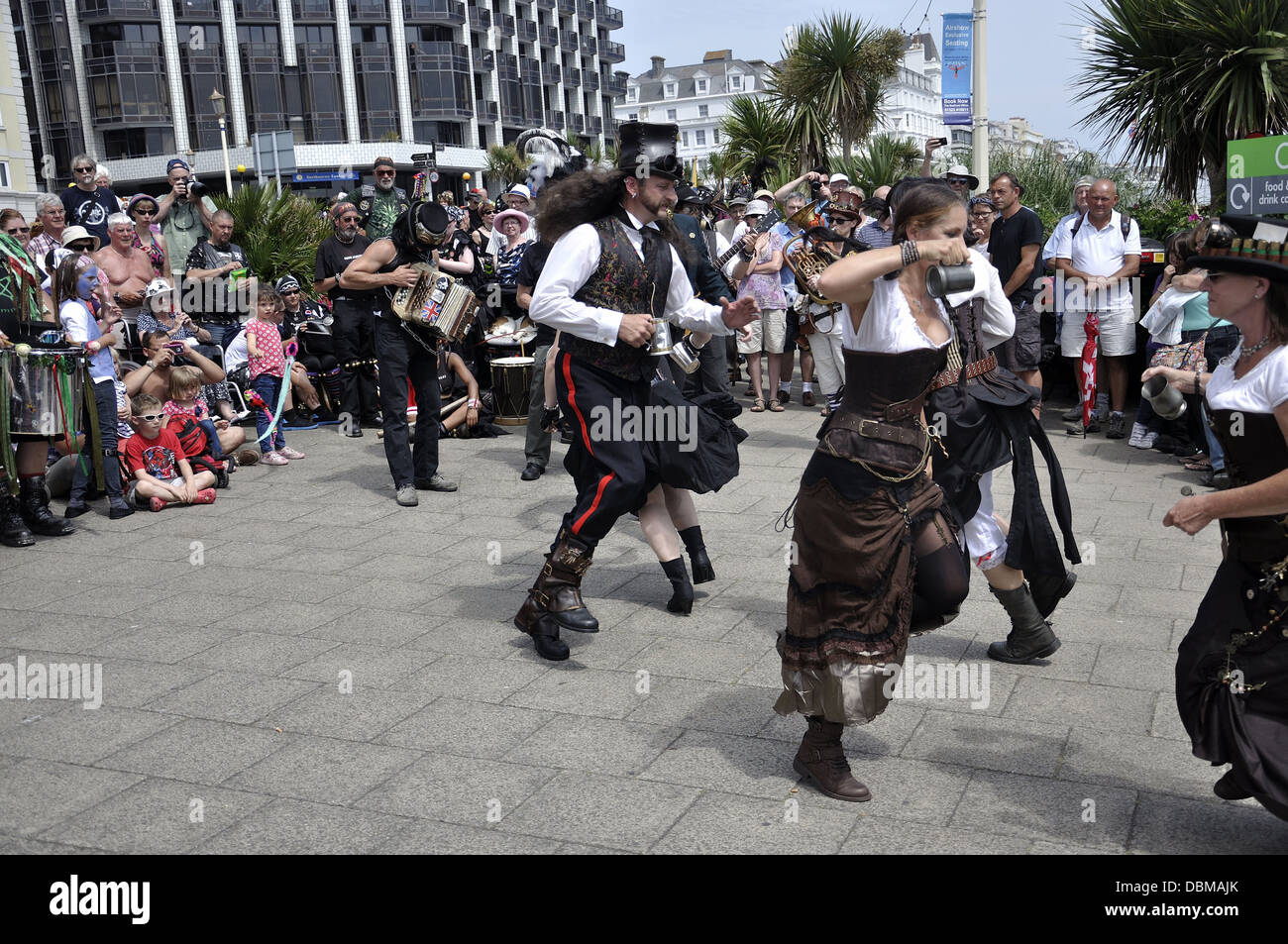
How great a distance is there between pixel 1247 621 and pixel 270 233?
11.1 m

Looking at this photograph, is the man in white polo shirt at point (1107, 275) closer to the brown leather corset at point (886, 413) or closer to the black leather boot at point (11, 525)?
the brown leather corset at point (886, 413)

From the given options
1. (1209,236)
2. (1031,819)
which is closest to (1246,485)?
(1209,236)

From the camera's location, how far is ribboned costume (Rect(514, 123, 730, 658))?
481cm

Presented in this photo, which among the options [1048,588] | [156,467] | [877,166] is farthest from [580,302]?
[877,166]

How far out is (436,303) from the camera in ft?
26.4

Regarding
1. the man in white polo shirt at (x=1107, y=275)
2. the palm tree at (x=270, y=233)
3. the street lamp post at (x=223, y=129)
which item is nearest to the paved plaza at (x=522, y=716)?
the man in white polo shirt at (x=1107, y=275)

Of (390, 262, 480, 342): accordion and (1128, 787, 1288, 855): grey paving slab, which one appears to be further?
(390, 262, 480, 342): accordion

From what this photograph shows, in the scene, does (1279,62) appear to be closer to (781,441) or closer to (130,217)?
(781,441)

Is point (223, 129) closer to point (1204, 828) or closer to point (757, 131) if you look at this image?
point (757, 131)

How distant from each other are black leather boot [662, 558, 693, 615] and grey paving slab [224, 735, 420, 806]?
1799mm

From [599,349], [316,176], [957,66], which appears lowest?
[599,349]

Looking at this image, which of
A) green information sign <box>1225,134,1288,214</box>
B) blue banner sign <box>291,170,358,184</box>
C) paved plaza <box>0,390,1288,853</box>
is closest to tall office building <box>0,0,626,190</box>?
blue banner sign <box>291,170,358,184</box>

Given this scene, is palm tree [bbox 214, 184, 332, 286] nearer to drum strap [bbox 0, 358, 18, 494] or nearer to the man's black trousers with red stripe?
drum strap [bbox 0, 358, 18, 494]

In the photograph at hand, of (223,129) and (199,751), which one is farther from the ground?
(223,129)
